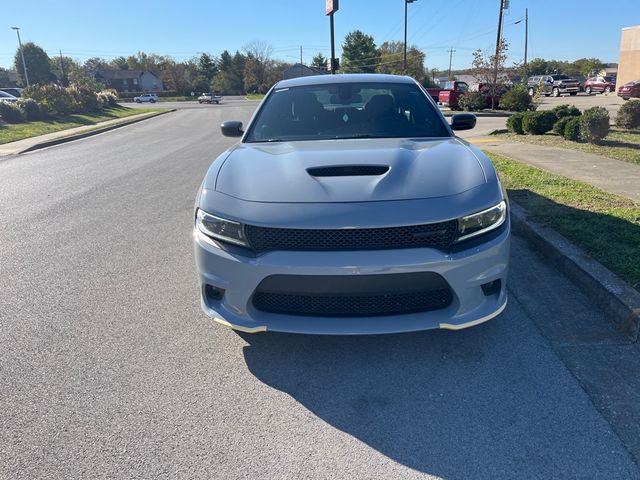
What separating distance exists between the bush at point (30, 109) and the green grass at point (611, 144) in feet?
72.0

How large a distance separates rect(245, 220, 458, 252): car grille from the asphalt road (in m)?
0.78

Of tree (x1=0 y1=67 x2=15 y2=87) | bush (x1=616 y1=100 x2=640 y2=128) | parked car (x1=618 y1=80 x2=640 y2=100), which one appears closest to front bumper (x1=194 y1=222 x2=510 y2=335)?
bush (x1=616 y1=100 x2=640 y2=128)

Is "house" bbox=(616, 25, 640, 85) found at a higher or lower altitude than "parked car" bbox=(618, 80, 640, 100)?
higher

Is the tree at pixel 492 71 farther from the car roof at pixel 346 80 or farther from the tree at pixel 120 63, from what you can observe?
the tree at pixel 120 63

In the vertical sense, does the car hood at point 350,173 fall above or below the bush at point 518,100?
below

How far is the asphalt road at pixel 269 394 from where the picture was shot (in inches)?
85.9

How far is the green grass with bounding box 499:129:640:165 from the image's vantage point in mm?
8719

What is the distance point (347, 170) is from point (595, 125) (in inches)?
359

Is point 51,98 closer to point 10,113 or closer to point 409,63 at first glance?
point 10,113

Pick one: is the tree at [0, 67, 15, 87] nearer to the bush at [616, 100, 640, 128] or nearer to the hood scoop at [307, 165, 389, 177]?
the bush at [616, 100, 640, 128]

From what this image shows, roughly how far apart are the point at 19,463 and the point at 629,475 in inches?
105

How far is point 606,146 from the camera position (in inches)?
388

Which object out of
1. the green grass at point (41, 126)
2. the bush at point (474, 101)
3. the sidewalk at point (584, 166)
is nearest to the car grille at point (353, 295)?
the sidewalk at point (584, 166)

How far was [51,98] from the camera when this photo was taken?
A: 2598 cm
